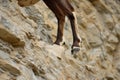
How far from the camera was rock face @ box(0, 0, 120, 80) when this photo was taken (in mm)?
5781

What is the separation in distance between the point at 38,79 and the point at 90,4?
5.97 m

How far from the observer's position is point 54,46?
698cm

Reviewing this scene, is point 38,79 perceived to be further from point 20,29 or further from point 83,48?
point 83,48

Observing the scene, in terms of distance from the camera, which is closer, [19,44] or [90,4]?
[19,44]

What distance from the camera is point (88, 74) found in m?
9.39

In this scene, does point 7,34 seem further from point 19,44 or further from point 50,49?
point 50,49

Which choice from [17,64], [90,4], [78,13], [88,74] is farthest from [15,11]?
[90,4]

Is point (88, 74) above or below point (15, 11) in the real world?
below

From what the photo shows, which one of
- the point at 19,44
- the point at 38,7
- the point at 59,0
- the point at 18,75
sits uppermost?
the point at 38,7

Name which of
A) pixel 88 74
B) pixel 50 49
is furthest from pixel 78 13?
pixel 50 49

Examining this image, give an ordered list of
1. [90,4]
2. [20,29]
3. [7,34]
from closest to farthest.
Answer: [7,34] < [20,29] < [90,4]

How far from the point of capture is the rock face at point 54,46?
578cm

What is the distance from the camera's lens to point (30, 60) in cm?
607

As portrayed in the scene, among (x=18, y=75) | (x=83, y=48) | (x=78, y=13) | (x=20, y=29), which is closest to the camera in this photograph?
(x=18, y=75)
